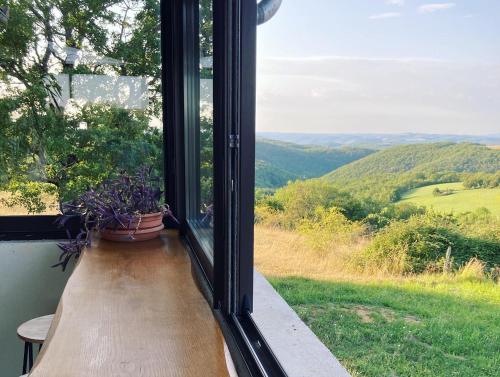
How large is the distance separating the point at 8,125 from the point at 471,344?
2.10 metres

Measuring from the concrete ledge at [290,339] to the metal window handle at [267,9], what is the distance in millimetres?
680

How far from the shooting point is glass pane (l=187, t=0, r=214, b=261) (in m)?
1.39

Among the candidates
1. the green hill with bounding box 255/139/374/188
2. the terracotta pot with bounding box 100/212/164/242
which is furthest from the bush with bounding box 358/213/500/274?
the terracotta pot with bounding box 100/212/164/242

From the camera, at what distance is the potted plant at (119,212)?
71.1 inches

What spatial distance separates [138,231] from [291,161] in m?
0.89

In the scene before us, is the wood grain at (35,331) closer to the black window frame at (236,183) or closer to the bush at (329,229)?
the black window frame at (236,183)

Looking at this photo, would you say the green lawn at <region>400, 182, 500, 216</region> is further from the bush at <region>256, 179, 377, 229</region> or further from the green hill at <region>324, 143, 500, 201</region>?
the bush at <region>256, 179, 377, 229</region>

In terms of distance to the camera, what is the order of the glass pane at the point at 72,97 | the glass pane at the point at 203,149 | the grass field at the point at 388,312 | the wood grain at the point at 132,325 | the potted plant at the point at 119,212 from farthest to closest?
the glass pane at the point at 72,97
the potted plant at the point at 119,212
the glass pane at the point at 203,149
the wood grain at the point at 132,325
the grass field at the point at 388,312

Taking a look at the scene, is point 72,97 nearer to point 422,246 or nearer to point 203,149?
point 203,149

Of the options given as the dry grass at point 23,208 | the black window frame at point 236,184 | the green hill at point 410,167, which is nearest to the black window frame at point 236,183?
the black window frame at point 236,184

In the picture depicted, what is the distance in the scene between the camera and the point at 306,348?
122cm

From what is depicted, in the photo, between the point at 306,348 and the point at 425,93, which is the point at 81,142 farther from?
the point at 425,93

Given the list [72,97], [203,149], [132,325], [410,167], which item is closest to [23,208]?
[72,97]

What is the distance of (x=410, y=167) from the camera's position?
2.36ft
